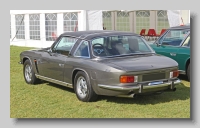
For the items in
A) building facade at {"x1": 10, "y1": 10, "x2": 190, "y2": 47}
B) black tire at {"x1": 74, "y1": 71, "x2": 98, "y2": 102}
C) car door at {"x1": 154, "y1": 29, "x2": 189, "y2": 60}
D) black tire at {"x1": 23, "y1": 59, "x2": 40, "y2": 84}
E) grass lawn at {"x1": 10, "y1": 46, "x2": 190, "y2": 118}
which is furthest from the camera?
building facade at {"x1": 10, "y1": 10, "x2": 190, "y2": 47}

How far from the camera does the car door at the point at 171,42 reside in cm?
930

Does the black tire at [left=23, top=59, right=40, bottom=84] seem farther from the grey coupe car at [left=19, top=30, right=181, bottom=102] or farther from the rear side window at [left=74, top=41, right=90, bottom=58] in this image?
the rear side window at [left=74, top=41, right=90, bottom=58]

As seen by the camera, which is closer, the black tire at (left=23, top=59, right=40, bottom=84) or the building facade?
the black tire at (left=23, top=59, right=40, bottom=84)

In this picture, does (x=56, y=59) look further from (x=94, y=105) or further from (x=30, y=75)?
(x=94, y=105)

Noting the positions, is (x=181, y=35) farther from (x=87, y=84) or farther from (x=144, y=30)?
(x=144, y=30)

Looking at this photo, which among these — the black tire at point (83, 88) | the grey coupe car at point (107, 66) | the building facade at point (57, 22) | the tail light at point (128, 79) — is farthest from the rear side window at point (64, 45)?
the building facade at point (57, 22)

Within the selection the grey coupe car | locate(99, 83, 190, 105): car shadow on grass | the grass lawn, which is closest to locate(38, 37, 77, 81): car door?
the grey coupe car

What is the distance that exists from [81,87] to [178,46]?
3.46 metres

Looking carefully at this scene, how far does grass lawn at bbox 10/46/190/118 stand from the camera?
6.24 metres

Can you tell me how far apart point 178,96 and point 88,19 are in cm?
1031

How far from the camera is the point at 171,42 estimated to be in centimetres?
966

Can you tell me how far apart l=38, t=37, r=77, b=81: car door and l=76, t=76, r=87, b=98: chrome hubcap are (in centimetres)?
66

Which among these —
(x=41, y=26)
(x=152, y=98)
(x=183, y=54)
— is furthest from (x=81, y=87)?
(x=41, y=26)

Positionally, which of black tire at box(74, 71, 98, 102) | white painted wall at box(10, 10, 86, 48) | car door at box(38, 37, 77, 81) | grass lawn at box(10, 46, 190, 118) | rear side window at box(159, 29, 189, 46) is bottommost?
grass lawn at box(10, 46, 190, 118)
